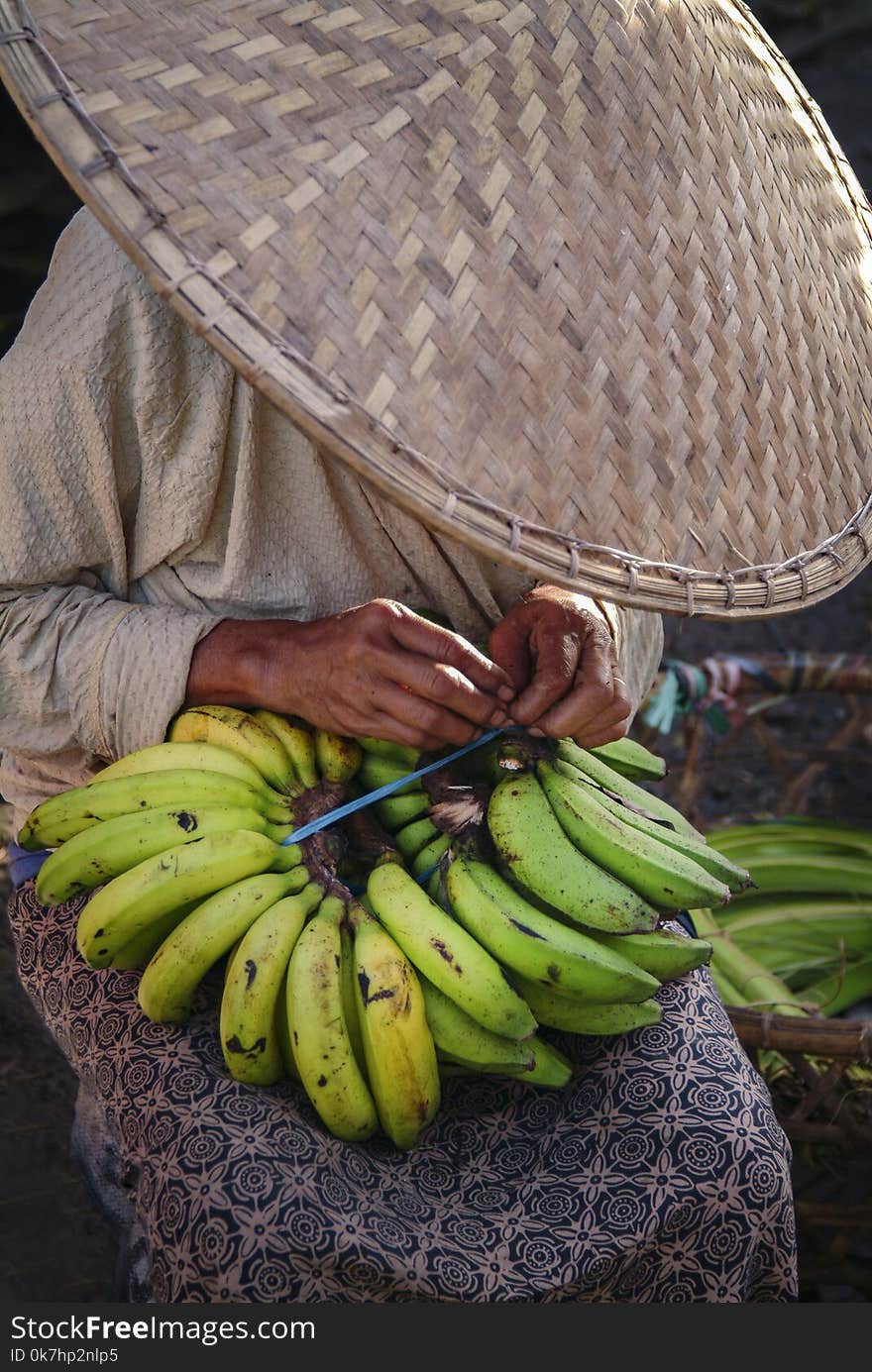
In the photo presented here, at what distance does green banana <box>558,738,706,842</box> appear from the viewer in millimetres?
1726

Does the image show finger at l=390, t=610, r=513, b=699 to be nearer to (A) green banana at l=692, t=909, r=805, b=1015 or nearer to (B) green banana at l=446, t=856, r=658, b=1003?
(B) green banana at l=446, t=856, r=658, b=1003

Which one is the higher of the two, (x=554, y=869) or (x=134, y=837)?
(x=554, y=869)

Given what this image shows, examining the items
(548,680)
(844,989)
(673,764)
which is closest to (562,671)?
(548,680)

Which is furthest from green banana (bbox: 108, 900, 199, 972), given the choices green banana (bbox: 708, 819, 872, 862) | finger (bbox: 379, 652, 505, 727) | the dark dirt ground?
green banana (bbox: 708, 819, 872, 862)

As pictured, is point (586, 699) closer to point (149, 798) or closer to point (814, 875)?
point (149, 798)

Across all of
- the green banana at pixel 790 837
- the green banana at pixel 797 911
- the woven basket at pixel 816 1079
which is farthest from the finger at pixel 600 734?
the green banana at pixel 790 837

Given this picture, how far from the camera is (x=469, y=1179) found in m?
1.54

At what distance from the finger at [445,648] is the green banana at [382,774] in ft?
0.55

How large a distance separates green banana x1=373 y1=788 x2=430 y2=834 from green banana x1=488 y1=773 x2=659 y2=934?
0.11m

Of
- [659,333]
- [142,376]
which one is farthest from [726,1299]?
[142,376]

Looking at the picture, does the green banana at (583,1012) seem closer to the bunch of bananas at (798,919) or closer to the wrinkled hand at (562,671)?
the wrinkled hand at (562,671)

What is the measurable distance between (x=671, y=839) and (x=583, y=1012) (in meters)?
0.26

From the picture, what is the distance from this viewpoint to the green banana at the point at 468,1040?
147cm

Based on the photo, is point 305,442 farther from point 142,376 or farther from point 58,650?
point 58,650
